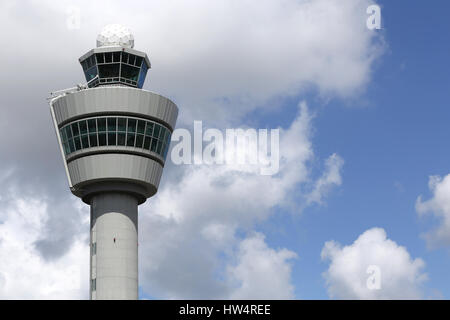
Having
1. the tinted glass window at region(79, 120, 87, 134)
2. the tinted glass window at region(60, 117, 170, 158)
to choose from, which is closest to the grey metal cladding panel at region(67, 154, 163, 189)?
the tinted glass window at region(60, 117, 170, 158)

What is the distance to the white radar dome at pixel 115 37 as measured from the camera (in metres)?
90.6

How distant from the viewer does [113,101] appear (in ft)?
276

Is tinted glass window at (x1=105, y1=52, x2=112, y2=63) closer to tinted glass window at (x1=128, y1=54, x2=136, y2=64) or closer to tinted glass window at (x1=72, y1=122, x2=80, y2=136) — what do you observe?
tinted glass window at (x1=128, y1=54, x2=136, y2=64)

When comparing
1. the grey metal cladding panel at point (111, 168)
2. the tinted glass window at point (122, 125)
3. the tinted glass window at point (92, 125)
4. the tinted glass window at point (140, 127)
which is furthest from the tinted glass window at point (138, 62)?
the grey metal cladding panel at point (111, 168)

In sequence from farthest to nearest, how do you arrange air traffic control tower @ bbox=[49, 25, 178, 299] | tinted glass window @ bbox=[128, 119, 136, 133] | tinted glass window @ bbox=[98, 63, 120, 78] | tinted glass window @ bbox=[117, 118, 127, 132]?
tinted glass window @ bbox=[98, 63, 120, 78]
tinted glass window @ bbox=[128, 119, 136, 133]
tinted glass window @ bbox=[117, 118, 127, 132]
air traffic control tower @ bbox=[49, 25, 178, 299]

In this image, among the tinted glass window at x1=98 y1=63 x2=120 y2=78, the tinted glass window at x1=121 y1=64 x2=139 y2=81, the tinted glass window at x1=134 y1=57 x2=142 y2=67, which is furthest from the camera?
the tinted glass window at x1=134 y1=57 x2=142 y2=67

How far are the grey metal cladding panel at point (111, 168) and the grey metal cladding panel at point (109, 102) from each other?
16.4ft

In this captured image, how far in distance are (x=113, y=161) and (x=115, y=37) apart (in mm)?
16667

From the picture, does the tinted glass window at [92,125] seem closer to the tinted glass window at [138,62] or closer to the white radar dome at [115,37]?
the tinted glass window at [138,62]

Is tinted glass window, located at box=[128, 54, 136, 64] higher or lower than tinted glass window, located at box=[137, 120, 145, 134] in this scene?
higher

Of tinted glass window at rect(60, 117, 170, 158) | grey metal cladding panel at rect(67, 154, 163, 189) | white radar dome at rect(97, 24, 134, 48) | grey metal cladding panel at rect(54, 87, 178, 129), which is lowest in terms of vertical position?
grey metal cladding panel at rect(67, 154, 163, 189)

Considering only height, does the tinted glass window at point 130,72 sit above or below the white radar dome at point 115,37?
below

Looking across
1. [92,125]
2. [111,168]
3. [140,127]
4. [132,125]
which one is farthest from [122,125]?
[111,168]

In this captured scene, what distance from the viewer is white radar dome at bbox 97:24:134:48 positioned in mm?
90625
